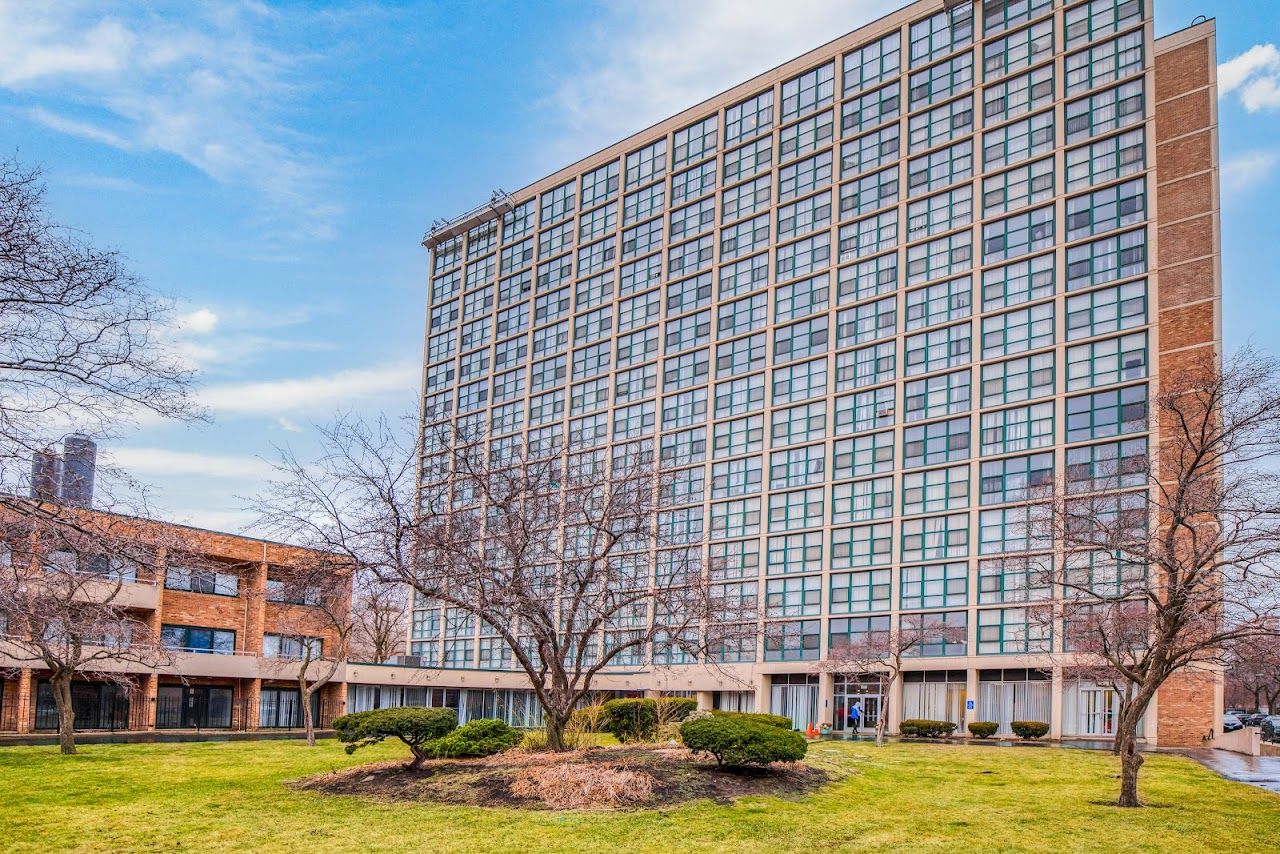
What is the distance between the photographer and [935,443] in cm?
6994

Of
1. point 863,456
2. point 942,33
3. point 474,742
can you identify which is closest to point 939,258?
point 863,456

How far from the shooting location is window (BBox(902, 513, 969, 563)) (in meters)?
67.9

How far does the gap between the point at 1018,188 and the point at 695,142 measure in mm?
28151

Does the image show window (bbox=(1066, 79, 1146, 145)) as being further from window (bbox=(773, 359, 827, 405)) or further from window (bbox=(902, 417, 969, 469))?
window (bbox=(773, 359, 827, 405))

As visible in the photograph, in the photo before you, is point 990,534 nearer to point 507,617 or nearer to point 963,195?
point 963,195

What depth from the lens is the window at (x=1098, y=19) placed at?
67375 mm

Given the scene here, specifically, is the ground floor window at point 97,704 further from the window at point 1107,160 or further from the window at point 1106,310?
the window at point 1107,160

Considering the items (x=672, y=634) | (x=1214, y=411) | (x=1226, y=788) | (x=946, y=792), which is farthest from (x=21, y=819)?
(x=1226, y=788)

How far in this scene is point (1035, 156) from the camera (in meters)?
69.2

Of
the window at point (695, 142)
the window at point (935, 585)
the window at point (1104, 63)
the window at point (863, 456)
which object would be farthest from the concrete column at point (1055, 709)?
the window at point (695, 142)

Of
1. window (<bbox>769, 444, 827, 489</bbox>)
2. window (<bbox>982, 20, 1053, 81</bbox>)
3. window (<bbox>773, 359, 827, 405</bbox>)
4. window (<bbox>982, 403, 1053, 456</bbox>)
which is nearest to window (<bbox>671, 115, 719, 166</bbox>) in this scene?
window (<bbox>773, 359, 827, 405</bbox>)

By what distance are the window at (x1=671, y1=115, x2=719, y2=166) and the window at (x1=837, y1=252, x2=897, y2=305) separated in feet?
57.7

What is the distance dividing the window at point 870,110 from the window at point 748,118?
21.8 feet

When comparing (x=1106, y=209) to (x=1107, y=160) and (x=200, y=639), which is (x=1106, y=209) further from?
(x=200, y=639)
